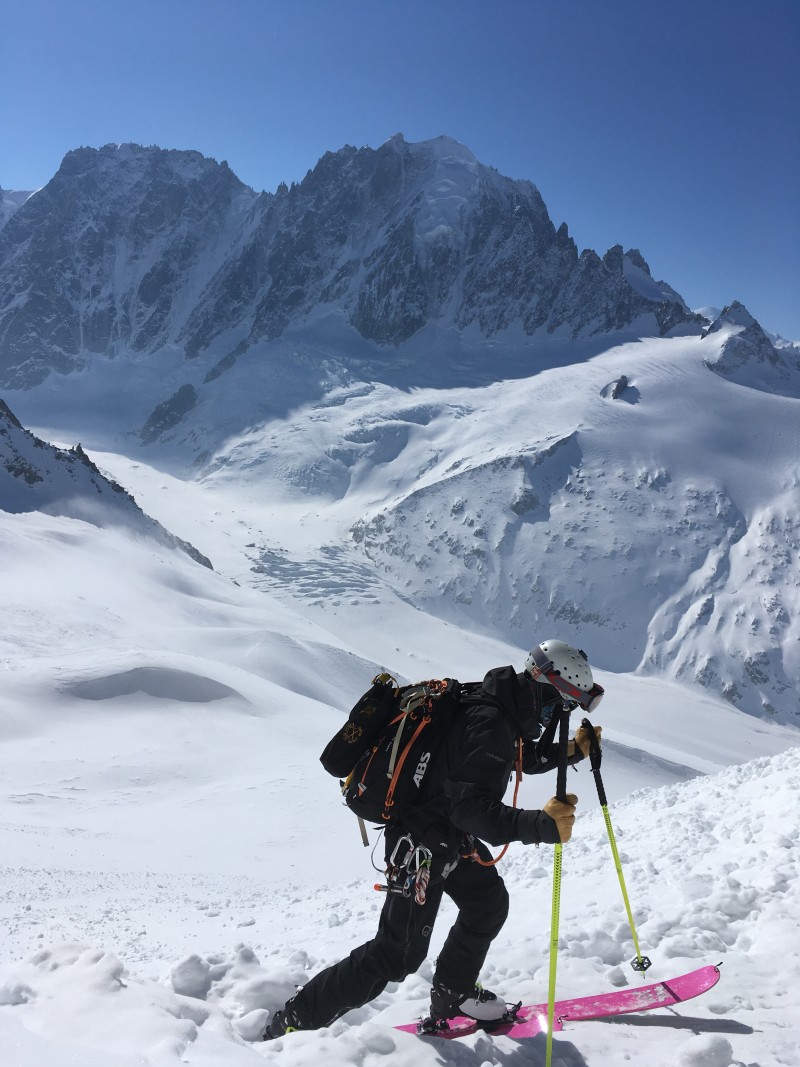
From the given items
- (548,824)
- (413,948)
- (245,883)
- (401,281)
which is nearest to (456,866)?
(413,948)

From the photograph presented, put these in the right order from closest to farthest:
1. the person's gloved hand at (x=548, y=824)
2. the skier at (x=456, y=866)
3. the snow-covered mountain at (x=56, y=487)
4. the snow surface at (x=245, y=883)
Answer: the snow surface at (x=245, y=883), the person's gloved hand at (x=548, y=824), the skier at (x=456, y=866), the snow-covered mountain at (x=56, y=487)

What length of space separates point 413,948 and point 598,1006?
1467 millimetres

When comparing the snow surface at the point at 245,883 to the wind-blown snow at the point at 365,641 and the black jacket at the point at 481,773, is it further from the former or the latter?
the black jacket at the point at 481,773

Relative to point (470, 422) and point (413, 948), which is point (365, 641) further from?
point (413, 948)

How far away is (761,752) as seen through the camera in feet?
256

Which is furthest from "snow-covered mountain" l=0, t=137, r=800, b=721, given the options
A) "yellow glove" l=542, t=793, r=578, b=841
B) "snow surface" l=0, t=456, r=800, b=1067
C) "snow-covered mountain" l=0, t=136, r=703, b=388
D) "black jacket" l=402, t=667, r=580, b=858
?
"yellow glove" l=542, t=793, r=578, b=841

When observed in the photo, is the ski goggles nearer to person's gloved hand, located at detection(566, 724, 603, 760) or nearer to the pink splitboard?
person's gloved hand, located at detection(566, 724, 603, 760)

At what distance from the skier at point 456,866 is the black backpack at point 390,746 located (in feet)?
0.32

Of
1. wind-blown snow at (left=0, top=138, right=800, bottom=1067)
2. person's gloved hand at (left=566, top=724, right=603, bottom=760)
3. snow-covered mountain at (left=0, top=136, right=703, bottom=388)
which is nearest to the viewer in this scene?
person's gloved hand at (left=566, top=724, right=603, bottom=760)

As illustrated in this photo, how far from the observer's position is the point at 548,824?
445 cm

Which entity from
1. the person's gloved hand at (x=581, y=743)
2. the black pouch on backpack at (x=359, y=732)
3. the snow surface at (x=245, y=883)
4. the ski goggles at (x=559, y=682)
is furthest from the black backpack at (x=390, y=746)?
the snow surface at (x=245, y=883)

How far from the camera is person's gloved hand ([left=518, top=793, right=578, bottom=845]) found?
14.6 ft

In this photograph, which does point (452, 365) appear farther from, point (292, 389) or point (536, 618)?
point (536, 618)

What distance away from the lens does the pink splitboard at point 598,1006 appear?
16.0 ft
